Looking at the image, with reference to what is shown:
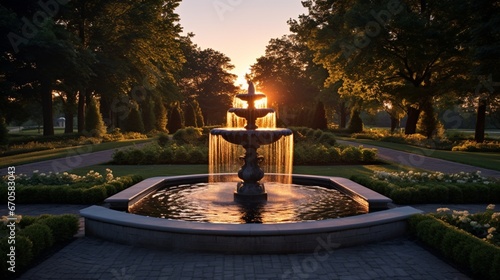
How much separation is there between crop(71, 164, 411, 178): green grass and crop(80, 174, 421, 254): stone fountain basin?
787 centimetres

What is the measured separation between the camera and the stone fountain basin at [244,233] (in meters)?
6.72

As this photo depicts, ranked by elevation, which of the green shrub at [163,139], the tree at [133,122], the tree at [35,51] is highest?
the tree at [35,51]

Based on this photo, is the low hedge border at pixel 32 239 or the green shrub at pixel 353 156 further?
the green shrub at pixel 353 156

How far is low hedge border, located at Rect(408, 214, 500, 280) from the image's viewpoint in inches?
222

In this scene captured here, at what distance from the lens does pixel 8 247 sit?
5777 millimetres

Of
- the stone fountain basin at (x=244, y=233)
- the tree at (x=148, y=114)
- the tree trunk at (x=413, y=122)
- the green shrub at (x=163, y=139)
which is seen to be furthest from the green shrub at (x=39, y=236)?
the tree at (x=148, y=114)

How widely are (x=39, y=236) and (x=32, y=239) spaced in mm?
170

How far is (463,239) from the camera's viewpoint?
21.0ft

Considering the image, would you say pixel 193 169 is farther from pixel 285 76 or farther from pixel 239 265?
pixel 285 76

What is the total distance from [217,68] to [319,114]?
122 ft

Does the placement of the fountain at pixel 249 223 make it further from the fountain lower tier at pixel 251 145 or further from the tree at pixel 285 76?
the tree at pixel 285 76

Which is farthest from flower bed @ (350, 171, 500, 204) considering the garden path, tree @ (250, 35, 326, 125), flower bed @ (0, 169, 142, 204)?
tree @ (250, 35, 326, 125)

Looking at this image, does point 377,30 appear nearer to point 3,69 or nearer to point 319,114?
point 319,114

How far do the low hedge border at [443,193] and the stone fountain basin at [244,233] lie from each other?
2.82 m
